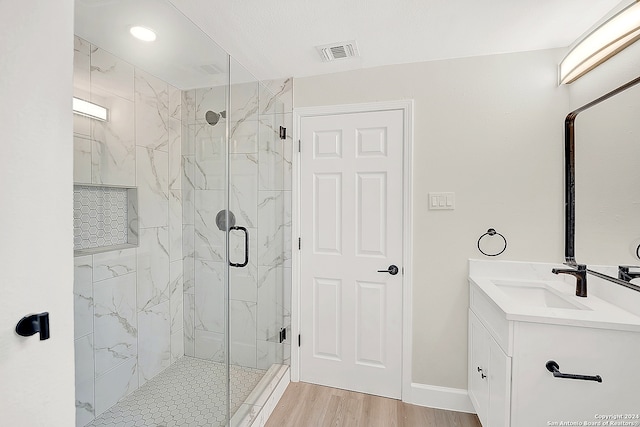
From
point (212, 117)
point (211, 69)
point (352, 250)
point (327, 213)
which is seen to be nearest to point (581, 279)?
point (352, 250)

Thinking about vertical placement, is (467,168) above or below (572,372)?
above

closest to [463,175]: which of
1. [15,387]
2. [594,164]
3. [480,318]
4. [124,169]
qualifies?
[594,164]

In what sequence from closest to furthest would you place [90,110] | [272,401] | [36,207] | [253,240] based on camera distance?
[36,207] < [90,110] < [272,401] < [253,240]

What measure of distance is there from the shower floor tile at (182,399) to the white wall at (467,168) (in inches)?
50.1

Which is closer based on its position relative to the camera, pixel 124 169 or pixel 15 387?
pixel 15 387

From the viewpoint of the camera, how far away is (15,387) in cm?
75

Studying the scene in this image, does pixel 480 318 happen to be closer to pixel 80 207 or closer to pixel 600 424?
pixel 600 424

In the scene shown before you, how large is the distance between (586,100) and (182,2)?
7.22 feet

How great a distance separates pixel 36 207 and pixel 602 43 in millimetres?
2441

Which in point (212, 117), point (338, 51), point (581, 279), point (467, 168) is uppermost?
point (338, 51)

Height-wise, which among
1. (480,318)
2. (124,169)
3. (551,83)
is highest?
(551,83)

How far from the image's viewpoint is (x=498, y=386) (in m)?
1.44

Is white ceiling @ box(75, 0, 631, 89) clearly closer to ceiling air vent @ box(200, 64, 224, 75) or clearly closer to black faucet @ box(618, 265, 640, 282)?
ceiling air vent @ box(200, 64, 224, 75)

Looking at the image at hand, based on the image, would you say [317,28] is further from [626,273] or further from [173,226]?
[626,273]
